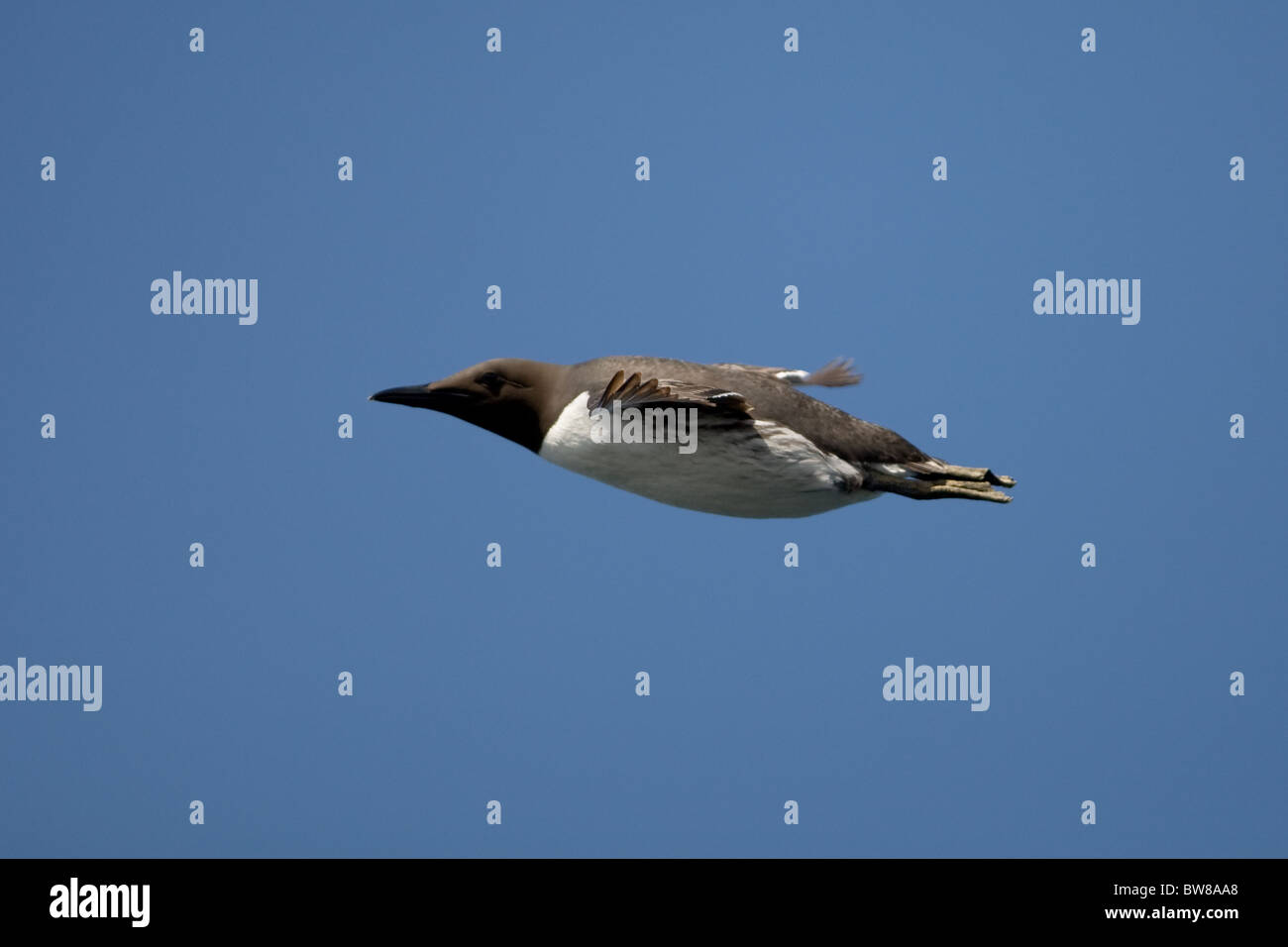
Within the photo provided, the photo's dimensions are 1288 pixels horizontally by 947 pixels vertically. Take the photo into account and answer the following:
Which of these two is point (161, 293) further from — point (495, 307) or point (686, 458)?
point (686, 458)

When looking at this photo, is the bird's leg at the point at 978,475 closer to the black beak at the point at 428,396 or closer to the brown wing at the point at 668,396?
the brown wing at the point at 668,396

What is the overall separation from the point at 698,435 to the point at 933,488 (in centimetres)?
197

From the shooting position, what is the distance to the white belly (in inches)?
425

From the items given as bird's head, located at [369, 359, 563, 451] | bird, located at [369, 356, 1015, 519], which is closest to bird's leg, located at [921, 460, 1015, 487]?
bird, located at [369, 356, 1015, 519]

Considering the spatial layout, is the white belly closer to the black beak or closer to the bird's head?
the bird's head

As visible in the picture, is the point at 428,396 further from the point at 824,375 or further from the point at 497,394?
the point at 824,375

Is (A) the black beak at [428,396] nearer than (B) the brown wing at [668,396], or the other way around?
(B) the brown wing at [668,396]

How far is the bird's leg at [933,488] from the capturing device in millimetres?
11492

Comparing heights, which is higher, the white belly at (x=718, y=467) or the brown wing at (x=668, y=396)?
the brown wing at (x=668, y=396)

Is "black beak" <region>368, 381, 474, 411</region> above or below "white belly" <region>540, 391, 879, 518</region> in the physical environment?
above

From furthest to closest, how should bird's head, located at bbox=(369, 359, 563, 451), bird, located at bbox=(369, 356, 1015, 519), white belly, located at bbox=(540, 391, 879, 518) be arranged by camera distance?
bird's head, located at bbox=(369, 359, 563, 451) < white belly, located at bbox=(540, 391, 879, 518) < bird, located at bbox=(369, 356, 1015, 519)

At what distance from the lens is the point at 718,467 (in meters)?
10.9

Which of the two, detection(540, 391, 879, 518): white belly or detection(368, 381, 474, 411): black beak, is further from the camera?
detection(368, 381, 474, 411): black beak

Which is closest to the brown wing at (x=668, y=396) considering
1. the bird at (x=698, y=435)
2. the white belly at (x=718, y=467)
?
the bird at (x=698, y=435)
